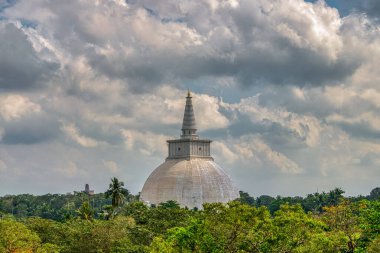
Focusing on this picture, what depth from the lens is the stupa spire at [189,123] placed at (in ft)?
535

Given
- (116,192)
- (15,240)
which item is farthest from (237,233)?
(116,192)

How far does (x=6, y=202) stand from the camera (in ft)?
639

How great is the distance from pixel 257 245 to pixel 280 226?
6.87 ft

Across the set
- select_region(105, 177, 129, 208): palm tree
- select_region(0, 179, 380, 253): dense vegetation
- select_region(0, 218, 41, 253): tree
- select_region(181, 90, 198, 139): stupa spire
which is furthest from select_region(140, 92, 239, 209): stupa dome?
select_region(0, 218, 41, 253): tree

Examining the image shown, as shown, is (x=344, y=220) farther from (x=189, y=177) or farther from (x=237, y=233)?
(x=189, y=177)

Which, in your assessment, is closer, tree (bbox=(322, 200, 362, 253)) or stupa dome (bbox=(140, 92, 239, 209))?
tree (bbox=(322, 200, 362, 253))

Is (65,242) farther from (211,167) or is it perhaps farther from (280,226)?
(211,167)

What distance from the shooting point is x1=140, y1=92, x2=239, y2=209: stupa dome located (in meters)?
156

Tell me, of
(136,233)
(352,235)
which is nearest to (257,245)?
(352,235)

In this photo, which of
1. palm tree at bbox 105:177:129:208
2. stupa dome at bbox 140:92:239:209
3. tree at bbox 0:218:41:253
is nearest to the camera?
tree at bbox 0:218:41:253

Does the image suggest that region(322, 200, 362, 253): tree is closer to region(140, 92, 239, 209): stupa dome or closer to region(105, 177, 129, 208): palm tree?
region(105, 177, 129, 208): palm tree

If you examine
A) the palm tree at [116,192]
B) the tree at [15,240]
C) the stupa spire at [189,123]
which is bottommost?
the tree at [15,240]

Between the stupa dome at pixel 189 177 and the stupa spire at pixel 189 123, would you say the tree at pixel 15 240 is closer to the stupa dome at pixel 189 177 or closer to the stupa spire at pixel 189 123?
the stupa dome at pixel 189 177

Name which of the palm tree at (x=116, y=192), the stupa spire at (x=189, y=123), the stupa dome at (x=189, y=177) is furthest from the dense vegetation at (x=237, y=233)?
the stupa spire at (x=189, y=123)
